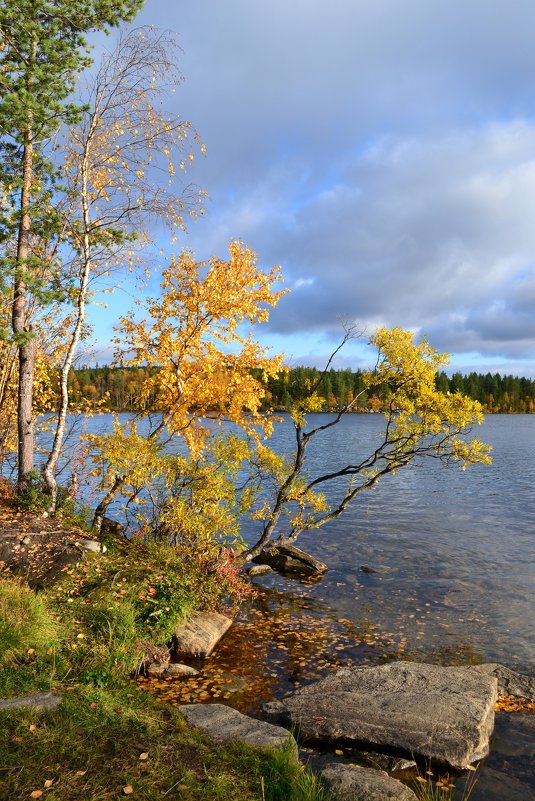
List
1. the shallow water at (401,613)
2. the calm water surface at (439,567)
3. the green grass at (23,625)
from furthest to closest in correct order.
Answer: the calm water surface at (439,567) → the shallow water at (401,613) → the green grass at (23,625)

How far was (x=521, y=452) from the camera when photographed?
198 ft

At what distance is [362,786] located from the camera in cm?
659

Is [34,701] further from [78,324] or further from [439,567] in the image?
[439,567]

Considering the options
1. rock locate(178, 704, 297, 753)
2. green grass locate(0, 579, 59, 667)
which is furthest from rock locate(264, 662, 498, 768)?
green grass locate(0, 579, 59, 667)

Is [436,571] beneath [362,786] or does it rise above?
beneath

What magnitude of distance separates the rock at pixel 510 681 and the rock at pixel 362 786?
473 cm

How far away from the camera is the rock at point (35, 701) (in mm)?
6965

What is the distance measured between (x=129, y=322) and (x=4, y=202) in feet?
18.0

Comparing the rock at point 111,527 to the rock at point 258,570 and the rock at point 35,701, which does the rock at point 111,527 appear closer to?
the rock at point 258,570

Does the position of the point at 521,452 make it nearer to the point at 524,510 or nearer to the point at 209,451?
the point at 524,510

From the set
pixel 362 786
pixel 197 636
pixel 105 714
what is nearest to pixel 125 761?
pixel 105 714

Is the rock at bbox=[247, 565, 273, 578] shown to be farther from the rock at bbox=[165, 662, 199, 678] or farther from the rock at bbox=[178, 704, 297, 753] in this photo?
the rock at bbox=[178, 704, 297, 753]

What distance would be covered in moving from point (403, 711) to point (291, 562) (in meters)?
10.7

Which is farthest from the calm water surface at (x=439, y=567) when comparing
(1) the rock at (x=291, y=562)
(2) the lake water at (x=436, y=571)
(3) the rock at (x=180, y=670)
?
(3) the rock at (x=180, y=670)
